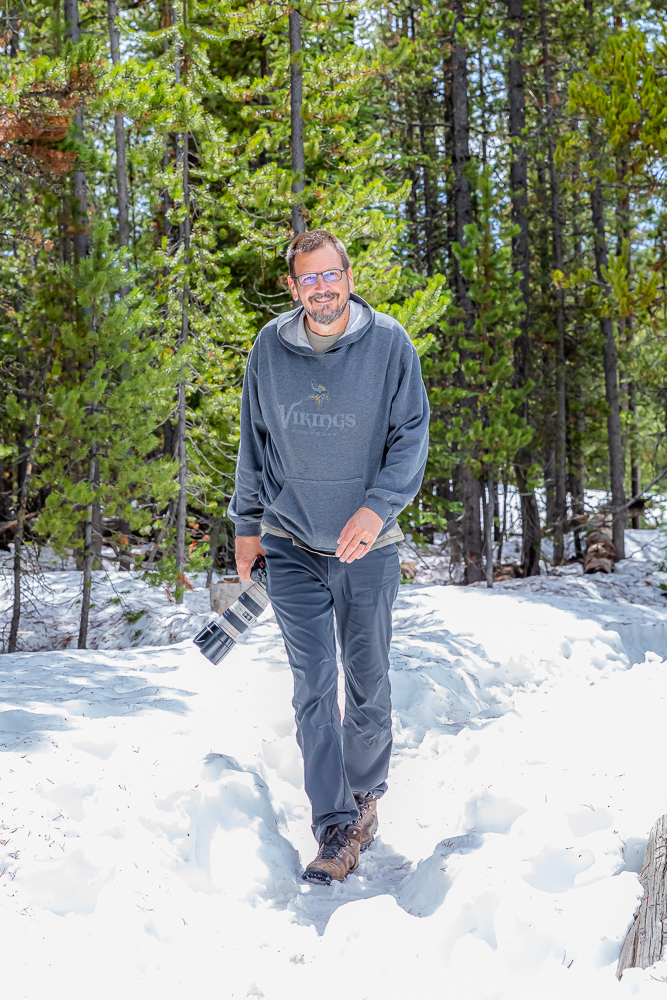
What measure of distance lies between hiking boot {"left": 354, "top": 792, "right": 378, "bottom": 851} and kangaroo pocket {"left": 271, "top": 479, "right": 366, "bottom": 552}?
3.96ft

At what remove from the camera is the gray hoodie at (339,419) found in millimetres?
3268

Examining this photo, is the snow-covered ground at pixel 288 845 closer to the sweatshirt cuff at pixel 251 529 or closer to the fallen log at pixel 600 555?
the sweatshirt cuff at pixel 251 529

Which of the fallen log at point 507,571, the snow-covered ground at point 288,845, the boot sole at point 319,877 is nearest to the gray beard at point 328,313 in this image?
the snow-covered ground at point 288,845

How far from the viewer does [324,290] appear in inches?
127

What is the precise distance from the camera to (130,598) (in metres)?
11.0

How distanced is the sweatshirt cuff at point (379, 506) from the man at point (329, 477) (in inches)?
1.5

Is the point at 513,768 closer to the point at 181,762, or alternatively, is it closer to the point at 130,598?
the point at 181,762

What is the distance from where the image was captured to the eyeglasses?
323 cm

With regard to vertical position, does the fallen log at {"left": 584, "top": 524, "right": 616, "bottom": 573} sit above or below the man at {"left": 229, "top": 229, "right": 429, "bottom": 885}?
below

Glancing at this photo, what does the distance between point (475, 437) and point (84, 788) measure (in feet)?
29.7

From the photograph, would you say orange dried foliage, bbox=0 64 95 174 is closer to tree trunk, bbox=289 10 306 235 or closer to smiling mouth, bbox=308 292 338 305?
tree trunk, bbox=289 10 306 235

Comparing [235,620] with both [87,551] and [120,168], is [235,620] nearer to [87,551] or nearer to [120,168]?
[87,551]

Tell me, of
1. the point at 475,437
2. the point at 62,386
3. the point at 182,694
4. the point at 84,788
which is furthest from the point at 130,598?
the point at 84,788

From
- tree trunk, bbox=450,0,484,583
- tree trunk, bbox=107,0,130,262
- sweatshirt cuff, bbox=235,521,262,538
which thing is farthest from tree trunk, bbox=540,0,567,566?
sweatshirt cuff, bbox=235,521,262,538
